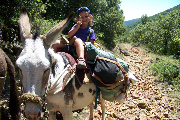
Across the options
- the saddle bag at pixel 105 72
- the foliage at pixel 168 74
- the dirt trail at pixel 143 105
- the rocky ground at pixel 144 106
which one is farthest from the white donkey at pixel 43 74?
the foliage at pixel 168 74

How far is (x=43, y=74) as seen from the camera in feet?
4.72

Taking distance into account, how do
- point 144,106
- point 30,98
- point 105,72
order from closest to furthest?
point 30,98
point 105,72
point 144,106

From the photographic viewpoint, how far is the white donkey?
1.37 meters

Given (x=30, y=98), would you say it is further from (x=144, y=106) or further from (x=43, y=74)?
(x=144, y=106)

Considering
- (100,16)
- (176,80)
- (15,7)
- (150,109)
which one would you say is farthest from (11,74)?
(100,16)

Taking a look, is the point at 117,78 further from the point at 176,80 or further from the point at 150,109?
the point at 176,80

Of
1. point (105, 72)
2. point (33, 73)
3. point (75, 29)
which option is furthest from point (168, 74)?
point (33, 73)

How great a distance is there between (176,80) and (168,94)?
1.47 meters

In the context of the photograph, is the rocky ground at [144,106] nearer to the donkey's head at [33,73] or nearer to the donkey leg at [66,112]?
the donkey leg at [66,112]

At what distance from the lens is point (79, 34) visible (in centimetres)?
268

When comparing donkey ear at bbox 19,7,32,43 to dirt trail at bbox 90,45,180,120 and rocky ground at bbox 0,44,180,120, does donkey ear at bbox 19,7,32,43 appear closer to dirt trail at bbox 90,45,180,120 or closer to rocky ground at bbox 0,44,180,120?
rocky ground at bbox 0,44,180,120

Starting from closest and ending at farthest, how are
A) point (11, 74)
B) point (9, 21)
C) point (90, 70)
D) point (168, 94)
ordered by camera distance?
point (90, 70)
point (11, 74)
point (9, 21)
point (168, 94)

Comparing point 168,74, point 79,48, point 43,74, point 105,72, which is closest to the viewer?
point 43,74

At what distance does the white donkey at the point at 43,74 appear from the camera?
1372 millimetres
